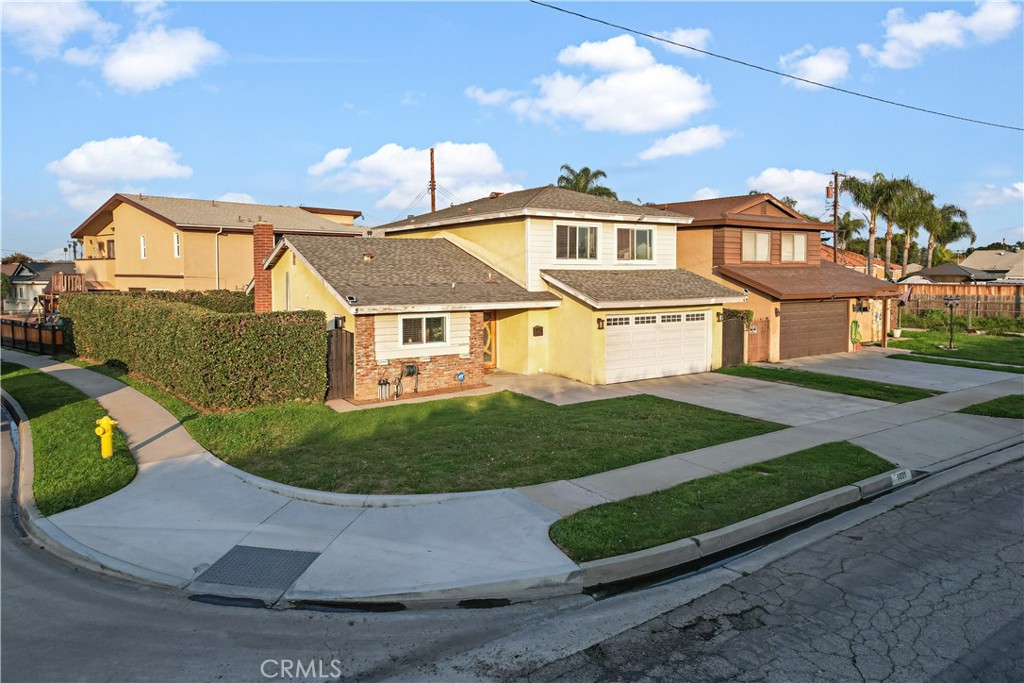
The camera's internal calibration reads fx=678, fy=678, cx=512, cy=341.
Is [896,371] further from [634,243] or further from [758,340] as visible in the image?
[634,243]

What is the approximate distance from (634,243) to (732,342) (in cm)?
488

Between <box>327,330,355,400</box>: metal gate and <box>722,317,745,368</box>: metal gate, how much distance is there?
42.3 feet

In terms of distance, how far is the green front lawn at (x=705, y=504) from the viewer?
783 centimetres

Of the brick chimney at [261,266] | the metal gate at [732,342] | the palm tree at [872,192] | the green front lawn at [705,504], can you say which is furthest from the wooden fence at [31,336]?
the palm tree at [872,192]

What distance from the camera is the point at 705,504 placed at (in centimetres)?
906

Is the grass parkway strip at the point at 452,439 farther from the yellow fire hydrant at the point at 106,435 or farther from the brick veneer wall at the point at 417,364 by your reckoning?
the yellow fire hydrant at the point at 106,435

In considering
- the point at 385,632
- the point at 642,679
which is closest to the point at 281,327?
the point at 385,632

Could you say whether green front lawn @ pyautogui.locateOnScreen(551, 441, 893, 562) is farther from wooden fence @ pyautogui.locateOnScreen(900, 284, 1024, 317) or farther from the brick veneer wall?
wooden fence @ pyautogui.locateOnScreen(900, 284, 1024, 317)

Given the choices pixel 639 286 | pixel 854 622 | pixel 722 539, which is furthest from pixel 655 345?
pixel 854 622

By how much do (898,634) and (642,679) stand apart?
2.44m

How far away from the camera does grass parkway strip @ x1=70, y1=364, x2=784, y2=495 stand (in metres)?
10.4

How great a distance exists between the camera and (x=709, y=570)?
7441 mm

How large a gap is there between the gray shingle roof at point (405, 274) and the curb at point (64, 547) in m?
7.72

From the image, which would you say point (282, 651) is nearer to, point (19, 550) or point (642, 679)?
point (642, 679)
